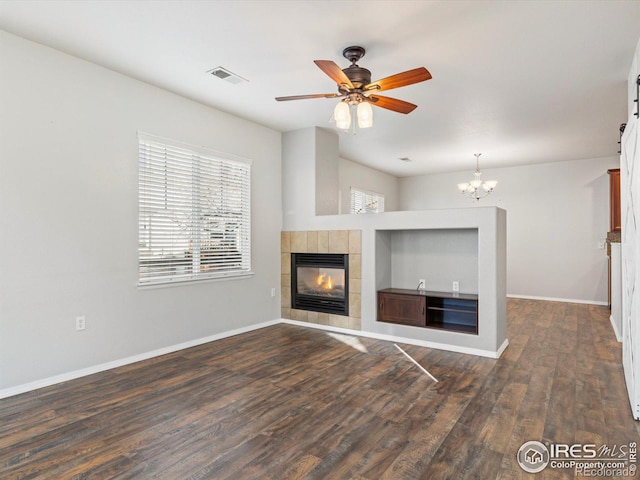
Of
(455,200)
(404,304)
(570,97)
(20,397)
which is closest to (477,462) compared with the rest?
(404,304)

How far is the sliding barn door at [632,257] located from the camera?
2713mm

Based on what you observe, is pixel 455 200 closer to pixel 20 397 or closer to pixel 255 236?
pixel 255 236

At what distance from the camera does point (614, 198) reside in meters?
6.89

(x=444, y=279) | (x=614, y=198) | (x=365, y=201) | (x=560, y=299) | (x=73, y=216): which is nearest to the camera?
(x=73, y=216)

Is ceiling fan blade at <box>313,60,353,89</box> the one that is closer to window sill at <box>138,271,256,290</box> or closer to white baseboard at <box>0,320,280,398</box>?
window sill at <box>138,271,256,290</box>

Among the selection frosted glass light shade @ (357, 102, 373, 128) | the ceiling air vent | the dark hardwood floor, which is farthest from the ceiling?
the dark hardwood floor

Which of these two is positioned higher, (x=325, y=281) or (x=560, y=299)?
(x=325, y=281)

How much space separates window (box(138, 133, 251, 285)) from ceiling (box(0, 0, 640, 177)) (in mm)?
739

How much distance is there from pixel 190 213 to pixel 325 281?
210 centimetres

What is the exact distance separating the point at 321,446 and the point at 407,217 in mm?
3096

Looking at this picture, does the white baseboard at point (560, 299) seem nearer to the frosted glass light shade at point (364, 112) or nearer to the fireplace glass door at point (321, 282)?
the fireplace glass door at point (321, 282)
